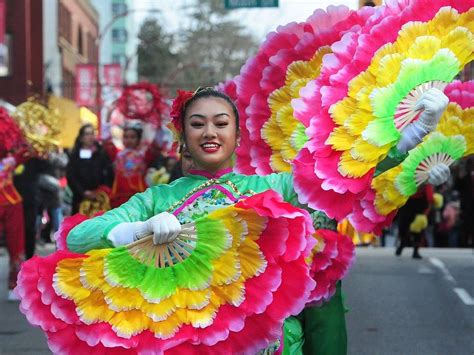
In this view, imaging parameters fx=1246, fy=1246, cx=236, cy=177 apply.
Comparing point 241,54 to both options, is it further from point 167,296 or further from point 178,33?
point 167,296

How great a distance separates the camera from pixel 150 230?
4.02 meters

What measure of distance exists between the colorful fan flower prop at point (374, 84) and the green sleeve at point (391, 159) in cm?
3

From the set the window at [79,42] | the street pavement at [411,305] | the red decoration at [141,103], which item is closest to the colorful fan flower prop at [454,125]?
the street pavement at [411,305]

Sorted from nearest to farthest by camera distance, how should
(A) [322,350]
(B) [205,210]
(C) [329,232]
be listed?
(B) [205,210] < (A) [322,350] < (C) [329,232]

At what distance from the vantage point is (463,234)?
2116 centimetres

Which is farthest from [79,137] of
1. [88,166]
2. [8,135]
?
[8,135]

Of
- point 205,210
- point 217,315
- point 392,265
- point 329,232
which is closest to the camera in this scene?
point 217,315

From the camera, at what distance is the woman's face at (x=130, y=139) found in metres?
13.2

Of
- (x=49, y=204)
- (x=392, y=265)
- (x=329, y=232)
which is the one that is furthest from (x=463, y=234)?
(x=329, y=232)

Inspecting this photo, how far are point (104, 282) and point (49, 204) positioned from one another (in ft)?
55.8

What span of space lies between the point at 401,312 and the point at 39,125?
13.1 ft

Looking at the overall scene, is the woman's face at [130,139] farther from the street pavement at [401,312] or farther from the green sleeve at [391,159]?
the green sleeve at [391,159]

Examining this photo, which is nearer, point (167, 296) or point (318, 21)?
point (167, 296)

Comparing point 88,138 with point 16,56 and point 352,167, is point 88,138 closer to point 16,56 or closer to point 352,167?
point 352,167
